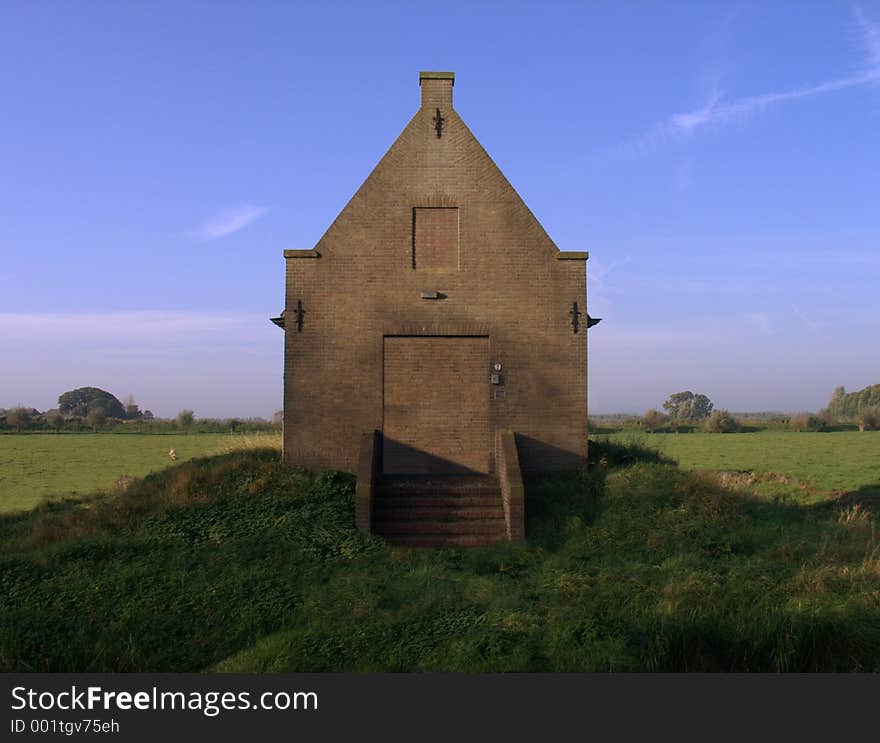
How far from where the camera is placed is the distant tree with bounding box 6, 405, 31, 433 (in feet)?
184

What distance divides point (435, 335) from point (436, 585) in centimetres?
652

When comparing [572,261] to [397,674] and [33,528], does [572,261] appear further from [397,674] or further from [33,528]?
[33,528]

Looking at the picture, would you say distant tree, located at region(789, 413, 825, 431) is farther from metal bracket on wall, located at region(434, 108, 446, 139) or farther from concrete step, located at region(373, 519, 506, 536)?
concrete step, located at region(373, 519, 506, 536)

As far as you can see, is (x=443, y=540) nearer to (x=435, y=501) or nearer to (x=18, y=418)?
(x=435, y=501)

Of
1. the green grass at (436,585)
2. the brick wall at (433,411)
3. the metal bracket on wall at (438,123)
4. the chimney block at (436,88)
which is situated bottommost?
the green grass at (436,585)

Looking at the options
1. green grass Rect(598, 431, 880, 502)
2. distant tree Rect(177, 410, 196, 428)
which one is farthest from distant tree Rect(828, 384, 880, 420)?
distant tree Rect(177, 410, 196, 428)

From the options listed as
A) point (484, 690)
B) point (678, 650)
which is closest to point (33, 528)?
point (484, 690)

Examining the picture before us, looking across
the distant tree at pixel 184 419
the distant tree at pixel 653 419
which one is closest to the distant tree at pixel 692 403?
the distant tree at pixel 653 419

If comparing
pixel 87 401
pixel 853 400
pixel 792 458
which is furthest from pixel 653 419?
pixel 87 401

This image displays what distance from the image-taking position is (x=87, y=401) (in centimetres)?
10569

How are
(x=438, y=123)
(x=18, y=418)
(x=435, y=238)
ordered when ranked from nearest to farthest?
(x=435, y=238), (x=438, y=123), (x=18, y=418)

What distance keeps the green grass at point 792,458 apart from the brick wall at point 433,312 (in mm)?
4343

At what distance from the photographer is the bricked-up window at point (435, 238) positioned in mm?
14766

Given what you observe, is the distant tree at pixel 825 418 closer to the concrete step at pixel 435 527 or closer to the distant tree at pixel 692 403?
the distant tree at pixel 692 403
